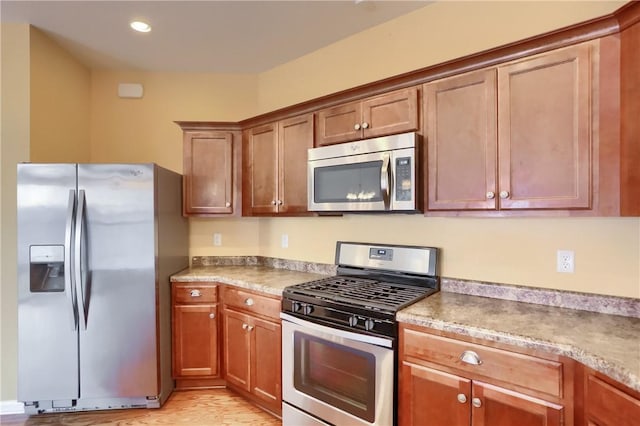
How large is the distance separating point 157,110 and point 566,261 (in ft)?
11.5

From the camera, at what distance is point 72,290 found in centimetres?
238

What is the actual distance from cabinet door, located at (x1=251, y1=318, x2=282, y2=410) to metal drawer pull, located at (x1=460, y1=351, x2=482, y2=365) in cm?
118

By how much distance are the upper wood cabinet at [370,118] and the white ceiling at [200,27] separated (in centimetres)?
69

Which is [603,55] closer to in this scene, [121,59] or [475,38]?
[475,38]

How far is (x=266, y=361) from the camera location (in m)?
2.37

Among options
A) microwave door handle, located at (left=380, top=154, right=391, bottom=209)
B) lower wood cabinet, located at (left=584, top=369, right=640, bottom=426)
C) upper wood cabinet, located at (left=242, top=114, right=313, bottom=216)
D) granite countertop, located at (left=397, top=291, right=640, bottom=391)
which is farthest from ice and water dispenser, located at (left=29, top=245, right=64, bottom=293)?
lower wood cabinet, located at (left=584, top=369, right=640, bottom=426)

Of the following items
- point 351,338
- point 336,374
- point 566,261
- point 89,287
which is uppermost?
point 566,261

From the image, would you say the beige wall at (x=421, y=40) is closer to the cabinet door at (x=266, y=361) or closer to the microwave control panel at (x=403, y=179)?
the microwave control panel at (x=403, y=179)

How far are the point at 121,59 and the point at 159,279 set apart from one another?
206cm

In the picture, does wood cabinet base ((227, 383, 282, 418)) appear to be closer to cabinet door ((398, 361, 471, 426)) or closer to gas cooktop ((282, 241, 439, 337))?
gas cooktop ((282, 241, 439, 337))

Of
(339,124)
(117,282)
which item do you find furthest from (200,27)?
(117,282)

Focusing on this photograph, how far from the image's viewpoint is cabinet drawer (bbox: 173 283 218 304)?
9.05 ft

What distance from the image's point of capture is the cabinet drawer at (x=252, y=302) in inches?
91.2

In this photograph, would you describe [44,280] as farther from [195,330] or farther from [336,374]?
[336,374]
